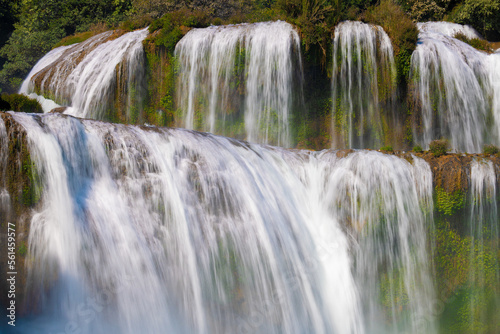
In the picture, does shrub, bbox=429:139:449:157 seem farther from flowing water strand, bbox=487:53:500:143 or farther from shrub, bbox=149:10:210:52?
shrub, bbox=149:10:210:52

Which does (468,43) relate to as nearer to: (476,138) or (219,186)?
(476,138)

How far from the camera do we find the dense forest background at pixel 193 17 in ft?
54.8

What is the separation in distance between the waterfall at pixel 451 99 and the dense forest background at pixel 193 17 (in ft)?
2.53

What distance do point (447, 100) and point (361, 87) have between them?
263cm

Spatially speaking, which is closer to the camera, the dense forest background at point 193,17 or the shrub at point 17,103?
the shrub at point 17,103

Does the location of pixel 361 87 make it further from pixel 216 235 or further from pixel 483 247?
pixel 216 235

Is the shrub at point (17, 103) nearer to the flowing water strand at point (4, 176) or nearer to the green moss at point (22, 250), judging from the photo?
the flowing water strand at point (4, 176)

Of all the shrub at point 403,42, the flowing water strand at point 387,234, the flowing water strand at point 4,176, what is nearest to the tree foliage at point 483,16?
the shrub at point 403,42

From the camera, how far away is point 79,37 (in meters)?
23.7

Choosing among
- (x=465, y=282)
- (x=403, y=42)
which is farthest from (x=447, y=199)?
(x=403, y=42)

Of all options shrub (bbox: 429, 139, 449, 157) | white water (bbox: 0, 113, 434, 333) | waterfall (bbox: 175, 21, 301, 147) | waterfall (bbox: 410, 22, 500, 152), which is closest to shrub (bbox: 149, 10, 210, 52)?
waterfall (bbox: 175, 21, 301, 147)

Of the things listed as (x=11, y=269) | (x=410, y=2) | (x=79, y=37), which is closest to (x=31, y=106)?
(x=11, y=269)

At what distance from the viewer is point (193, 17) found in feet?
60.2

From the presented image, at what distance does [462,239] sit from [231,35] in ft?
30.9
